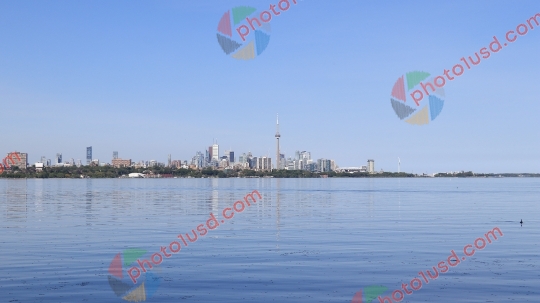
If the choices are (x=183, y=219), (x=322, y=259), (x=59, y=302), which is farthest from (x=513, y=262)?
(x=183, y=219)

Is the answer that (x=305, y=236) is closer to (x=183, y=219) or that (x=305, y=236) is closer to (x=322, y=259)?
(x=322, y=259)

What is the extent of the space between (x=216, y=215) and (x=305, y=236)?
54.2 ft

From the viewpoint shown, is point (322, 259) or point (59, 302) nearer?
point (59, 302)

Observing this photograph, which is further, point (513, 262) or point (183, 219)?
point (183, 219)

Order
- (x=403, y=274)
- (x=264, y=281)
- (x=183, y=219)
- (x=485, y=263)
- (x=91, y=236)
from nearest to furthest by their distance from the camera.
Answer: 1. (x=264, y=281)
2. (x=403, y=274)
3. (x=485, y=263)
4. (x=91, y=236)
5. (x=183, y=219)

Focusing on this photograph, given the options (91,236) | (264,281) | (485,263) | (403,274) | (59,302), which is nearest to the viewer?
(59,302)

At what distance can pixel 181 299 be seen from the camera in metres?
18.1

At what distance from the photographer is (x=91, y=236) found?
3378 cm

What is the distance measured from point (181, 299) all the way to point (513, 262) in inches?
549

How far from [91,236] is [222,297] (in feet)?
57.2

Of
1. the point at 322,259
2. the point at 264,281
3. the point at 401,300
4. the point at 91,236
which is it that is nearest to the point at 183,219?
the point at 91,236

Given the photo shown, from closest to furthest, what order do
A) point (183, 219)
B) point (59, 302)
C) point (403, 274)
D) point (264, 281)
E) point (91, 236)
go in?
point (59, 302) → point (264, 281) → point (403, 274) → point (91, 236) → point (183, 219)

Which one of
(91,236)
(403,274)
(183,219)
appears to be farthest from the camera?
(183,219)

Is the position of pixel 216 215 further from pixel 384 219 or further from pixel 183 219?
pixel 384 219
